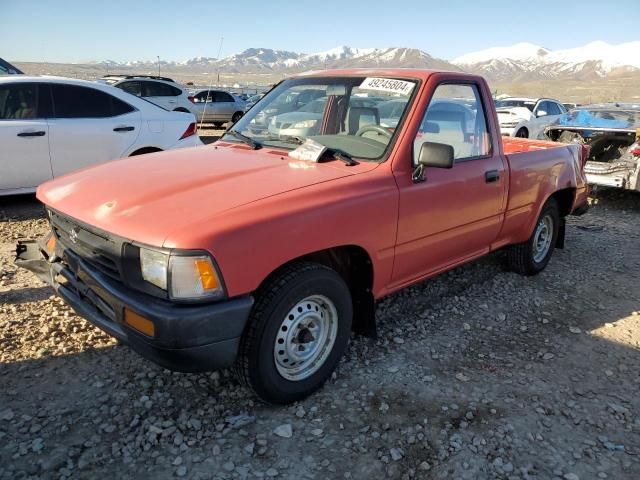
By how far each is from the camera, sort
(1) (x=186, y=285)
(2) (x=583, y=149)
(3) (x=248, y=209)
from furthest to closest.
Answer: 1. (2) (x=583, y=149)
2. (3) (x=248, y=209)
3. (1) (x=186, y=285)

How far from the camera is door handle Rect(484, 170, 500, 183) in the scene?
386 centimetres

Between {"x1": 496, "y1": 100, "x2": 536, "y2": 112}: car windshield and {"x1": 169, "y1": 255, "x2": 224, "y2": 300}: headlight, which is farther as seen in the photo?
{"x1": 496, "y1": 100, "x2": 536, "y2": 112}: car windshield

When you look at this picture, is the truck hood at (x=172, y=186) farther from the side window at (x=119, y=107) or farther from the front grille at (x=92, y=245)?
the side window at (x=119, y=107)

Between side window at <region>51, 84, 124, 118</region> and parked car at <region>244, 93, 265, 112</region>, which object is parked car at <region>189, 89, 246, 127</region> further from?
side window at <region>51, 84, 124, 118</region>

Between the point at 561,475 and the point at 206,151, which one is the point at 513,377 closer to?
the point at 561,475

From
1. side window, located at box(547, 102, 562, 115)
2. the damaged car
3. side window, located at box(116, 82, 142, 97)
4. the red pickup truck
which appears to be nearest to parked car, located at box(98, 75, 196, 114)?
side window, located at box(116, 82, 142, 97)

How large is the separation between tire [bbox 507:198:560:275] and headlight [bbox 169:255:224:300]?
346cm

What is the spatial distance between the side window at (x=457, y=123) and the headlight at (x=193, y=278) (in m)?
1.65

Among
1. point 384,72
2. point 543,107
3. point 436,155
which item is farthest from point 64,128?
point 543,107

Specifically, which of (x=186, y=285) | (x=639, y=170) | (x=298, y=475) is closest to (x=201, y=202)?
(x=186, y=285)

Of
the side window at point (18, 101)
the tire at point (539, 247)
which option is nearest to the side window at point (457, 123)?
the tire at point (539, 247)

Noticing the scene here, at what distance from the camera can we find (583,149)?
553cm

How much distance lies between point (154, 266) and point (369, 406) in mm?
1466

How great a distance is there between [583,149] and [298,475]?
4728mm
